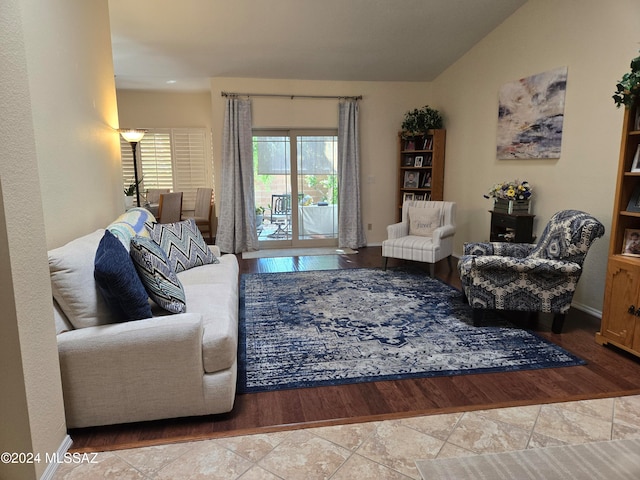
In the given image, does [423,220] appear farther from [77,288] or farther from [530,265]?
[77,288]

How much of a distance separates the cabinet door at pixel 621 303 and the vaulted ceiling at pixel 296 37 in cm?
327

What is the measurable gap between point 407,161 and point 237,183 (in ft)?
9.03

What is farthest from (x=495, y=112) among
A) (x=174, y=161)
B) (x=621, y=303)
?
(x=174, y=161)

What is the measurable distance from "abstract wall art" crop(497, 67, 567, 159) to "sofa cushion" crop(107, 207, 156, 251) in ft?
13.0

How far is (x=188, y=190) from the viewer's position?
7.82 meters

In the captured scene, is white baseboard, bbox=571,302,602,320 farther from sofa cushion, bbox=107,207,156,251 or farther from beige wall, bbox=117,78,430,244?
sofa cushion, bbox=107,207,156,251

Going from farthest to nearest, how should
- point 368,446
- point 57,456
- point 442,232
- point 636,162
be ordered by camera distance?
point 442,232 → point 636,162 → point 368,446 → point 57,456

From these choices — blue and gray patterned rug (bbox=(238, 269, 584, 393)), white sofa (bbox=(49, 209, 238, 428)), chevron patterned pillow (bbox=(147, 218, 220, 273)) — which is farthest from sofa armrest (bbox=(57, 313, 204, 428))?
chevron patterned pillow (bbox=(147, 218, 220, 273))

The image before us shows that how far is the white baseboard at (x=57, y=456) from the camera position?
1696 millimetres

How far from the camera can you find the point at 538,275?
320 centimetres

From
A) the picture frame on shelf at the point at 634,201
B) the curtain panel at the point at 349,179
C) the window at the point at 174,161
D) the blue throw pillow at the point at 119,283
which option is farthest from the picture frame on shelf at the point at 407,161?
the blue throw pillow at the point at 119,283

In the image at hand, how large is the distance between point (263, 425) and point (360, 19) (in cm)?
449

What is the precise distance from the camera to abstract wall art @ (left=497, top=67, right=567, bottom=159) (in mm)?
4137

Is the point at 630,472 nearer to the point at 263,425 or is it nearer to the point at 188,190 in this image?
the point at 263,425
